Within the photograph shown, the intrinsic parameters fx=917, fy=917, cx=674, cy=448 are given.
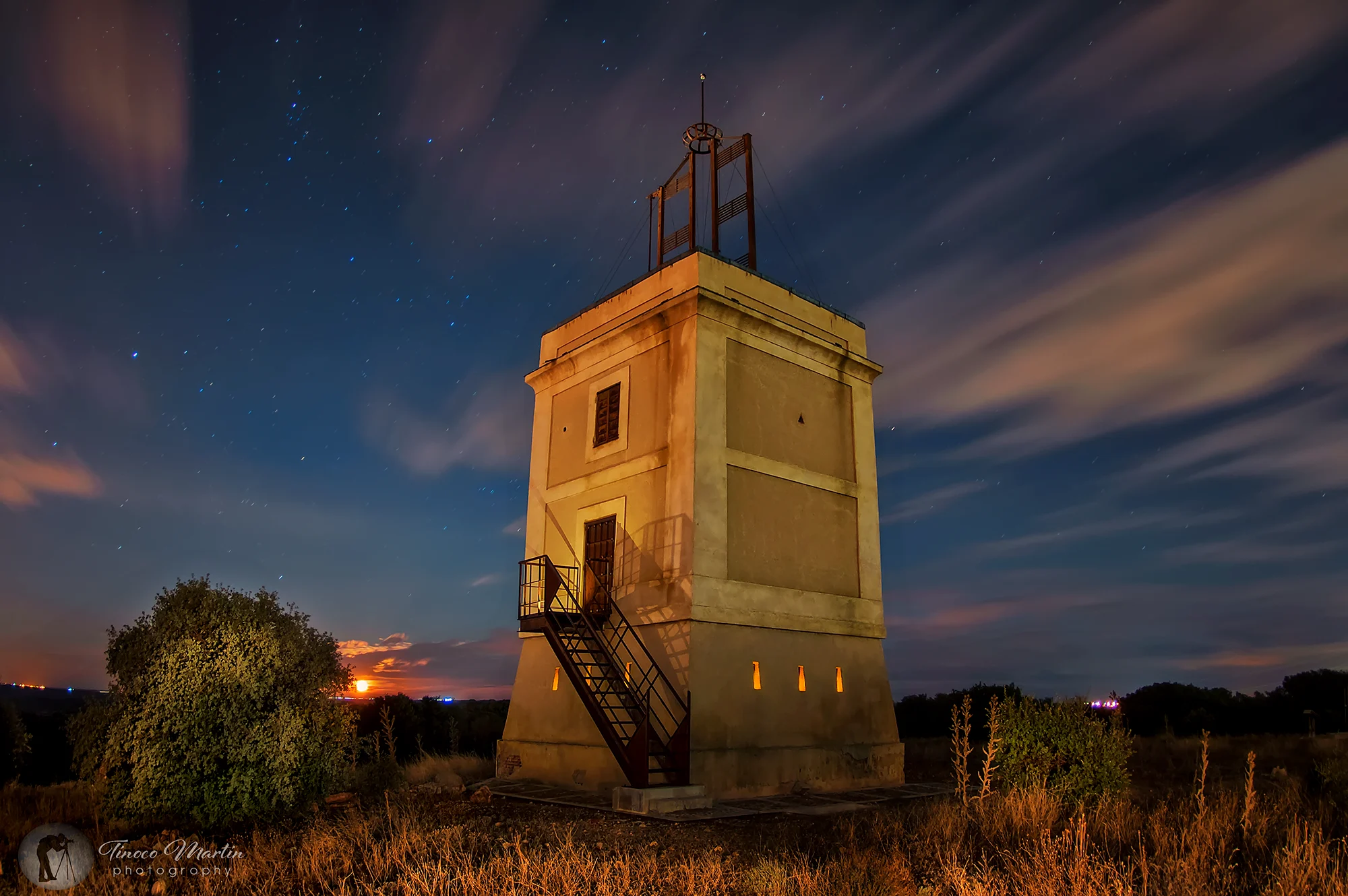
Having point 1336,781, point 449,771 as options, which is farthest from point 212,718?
point 1336,781

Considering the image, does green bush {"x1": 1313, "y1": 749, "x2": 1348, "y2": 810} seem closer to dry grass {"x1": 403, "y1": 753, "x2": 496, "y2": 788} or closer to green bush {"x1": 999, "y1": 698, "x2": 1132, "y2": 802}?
green bush {"x1": 999, "y1": 698, "x2": 1132, "y2": 802}

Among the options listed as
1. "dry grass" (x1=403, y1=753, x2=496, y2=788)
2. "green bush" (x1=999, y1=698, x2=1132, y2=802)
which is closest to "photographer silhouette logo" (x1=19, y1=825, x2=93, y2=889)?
"dry grass" (x1=403, y1=753, x2=496, y2=788)

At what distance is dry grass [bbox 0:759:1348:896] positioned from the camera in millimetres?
7742

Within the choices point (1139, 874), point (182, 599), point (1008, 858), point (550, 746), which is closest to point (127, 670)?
point (182, 599)

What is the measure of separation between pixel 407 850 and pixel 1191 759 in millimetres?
19818

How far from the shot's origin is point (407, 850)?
9609mm

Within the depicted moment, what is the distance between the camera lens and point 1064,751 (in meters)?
11.9

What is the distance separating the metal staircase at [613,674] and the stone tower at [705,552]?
0.05 metres

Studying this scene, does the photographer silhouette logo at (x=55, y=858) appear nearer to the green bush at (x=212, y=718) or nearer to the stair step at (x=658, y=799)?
the green bush at (x=212, y=718)

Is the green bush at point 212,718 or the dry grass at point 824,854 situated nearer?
the dry grass at point 824,854

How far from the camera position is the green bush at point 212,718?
10938 mm

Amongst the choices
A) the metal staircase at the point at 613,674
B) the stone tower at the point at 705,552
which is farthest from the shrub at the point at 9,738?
the metal staircase at the point at 613,674

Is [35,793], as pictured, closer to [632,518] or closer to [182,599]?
[182,599]

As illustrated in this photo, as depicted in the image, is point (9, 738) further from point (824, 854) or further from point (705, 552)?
point (824, 854)
